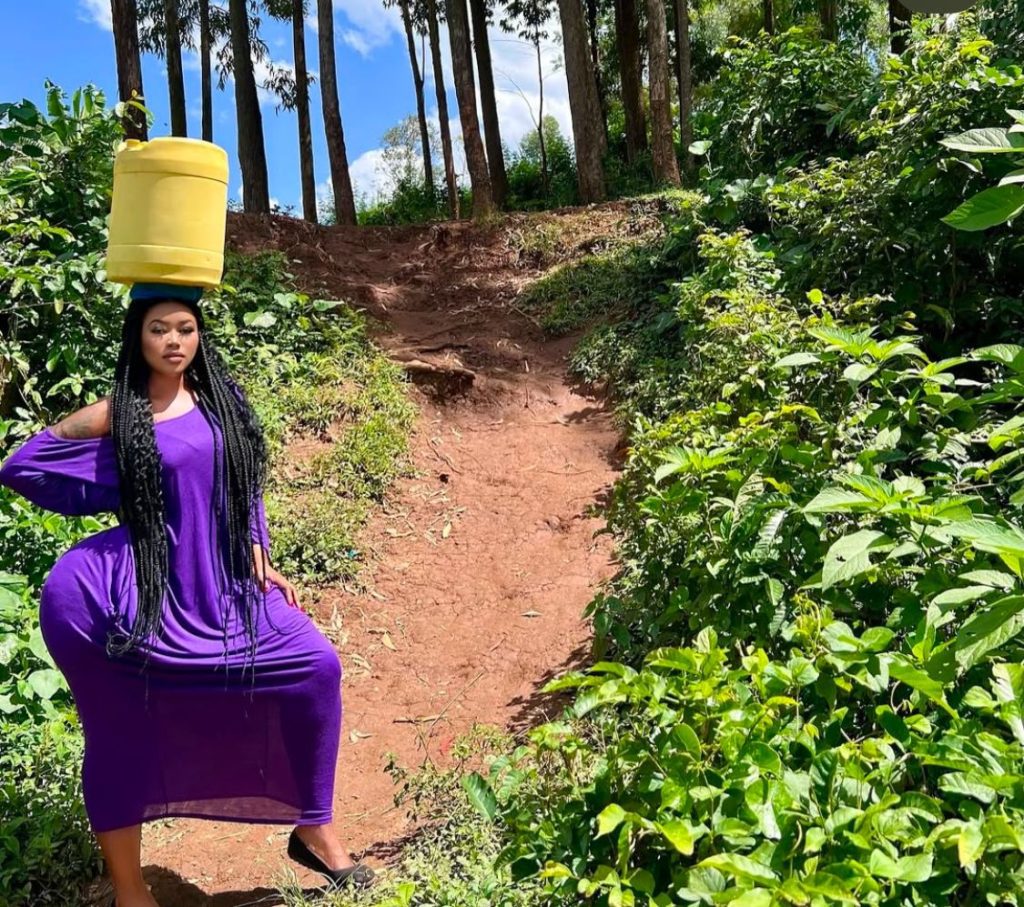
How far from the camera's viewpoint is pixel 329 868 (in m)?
2.51

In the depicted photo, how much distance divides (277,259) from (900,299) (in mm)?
5080

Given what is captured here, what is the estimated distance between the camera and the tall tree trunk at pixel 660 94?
9375 millimetres

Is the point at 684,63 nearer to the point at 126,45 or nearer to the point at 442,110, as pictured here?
the point at 442,110

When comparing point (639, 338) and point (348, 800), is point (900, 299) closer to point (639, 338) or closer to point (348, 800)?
point (639, 338)

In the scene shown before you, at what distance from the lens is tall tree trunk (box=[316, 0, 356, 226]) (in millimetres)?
12203

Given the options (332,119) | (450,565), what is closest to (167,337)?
(450,565)

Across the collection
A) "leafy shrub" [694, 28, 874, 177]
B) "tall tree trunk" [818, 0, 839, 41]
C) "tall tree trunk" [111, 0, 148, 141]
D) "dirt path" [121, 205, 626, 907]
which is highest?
"tall tree trunk" [818, 0, 839, 41]

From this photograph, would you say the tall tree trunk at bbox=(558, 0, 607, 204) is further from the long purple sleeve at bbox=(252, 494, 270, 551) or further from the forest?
the long purple sleeve at bbox=(252, 494, 270, 551)

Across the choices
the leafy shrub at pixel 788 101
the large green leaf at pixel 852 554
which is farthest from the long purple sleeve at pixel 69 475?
the leafy shrub at pixel 788 101

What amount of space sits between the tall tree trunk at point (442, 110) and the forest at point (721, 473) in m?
8.60

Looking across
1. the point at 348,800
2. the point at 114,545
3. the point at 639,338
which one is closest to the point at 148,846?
the point at 348,800

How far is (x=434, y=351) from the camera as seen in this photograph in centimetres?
694

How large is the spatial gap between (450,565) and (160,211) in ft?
9.50

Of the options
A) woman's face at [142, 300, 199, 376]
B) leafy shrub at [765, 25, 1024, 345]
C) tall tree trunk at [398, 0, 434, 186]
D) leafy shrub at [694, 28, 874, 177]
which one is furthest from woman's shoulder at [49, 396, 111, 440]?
tall tree trunk at [398, 0, 434, 186]
